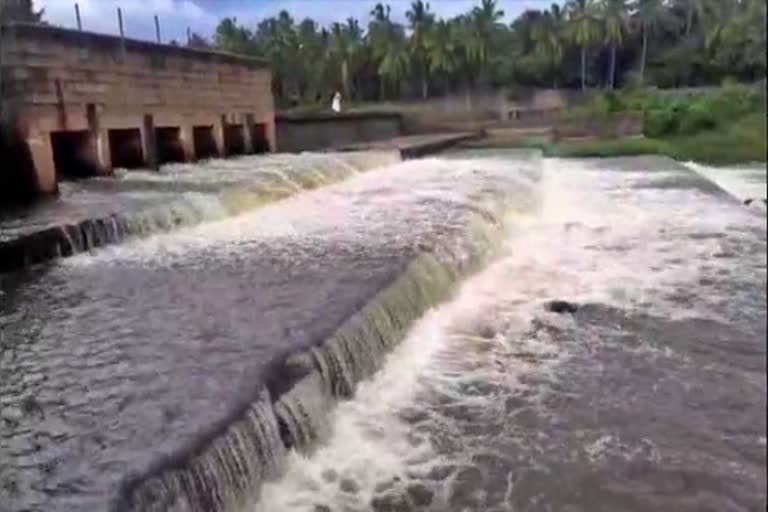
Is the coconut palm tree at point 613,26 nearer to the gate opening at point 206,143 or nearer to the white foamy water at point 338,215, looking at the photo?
the white foamy water at point 338,215

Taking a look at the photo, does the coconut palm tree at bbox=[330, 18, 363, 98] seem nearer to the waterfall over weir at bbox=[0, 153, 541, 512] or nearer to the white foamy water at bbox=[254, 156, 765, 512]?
the waterfall over weir at bbox=[0, 153, 541, 512]

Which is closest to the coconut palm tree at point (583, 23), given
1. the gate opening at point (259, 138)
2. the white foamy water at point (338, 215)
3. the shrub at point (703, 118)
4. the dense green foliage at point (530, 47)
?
the dense green foliage at point (530, 47)

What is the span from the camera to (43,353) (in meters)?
2.37

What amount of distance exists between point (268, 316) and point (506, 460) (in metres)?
1.00

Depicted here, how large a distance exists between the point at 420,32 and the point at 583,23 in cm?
→ 127

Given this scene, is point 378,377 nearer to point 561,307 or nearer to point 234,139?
point 561,307

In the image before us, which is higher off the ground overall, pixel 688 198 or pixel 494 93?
pixel 494 93

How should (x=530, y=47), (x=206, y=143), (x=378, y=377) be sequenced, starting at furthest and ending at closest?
(x=206, y=143), (x=530, y=47), (x=378, y=377)

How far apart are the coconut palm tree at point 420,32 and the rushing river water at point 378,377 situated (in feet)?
3.22

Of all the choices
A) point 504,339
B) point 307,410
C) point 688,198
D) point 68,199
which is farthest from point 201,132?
point 307,410

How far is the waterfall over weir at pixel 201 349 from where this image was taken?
5.37ft

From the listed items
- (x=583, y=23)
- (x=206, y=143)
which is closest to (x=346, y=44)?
(x=583, y=23)

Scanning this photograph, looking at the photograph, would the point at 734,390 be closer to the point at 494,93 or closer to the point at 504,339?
the point at 504,339

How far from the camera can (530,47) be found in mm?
Answer: 3076
